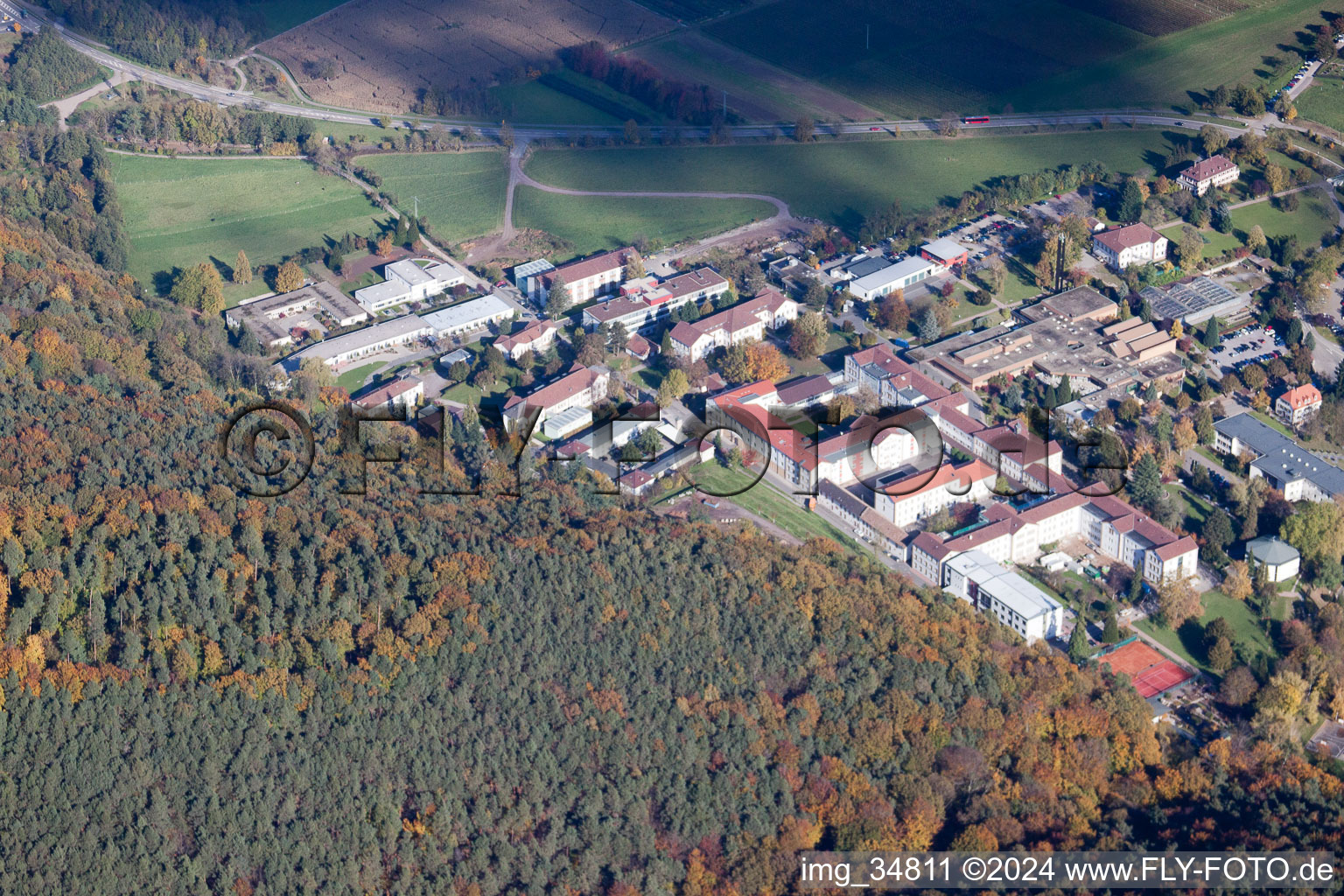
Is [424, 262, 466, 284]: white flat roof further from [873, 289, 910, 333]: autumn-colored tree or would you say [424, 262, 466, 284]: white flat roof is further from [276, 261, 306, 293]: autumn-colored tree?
[873, 289, 910, 333]: autumn-colored tree

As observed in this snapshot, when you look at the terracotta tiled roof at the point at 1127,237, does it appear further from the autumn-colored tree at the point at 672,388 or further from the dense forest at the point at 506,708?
the dense forest at the point at 506,708

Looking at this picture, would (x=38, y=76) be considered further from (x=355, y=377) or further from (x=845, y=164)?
(x=845, y=164)

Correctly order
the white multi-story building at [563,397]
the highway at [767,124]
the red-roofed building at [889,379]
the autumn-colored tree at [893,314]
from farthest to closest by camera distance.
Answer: the highway at [767,124] → the autumn-colored tree at [893,314] → the red-roofed building at [889,379] → the white multi-story building at [563,397]

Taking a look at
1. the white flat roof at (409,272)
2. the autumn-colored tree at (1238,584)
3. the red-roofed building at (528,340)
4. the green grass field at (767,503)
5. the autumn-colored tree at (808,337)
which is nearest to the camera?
the autumn-colored tree at (1238,584)

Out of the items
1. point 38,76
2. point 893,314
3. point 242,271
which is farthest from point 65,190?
point 893,314

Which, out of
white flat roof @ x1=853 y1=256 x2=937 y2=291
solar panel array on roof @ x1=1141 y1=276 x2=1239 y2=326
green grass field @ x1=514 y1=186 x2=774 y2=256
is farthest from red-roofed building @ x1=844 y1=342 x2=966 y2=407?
green grass field @ x1=514 y1=186 x2=774 y2=256

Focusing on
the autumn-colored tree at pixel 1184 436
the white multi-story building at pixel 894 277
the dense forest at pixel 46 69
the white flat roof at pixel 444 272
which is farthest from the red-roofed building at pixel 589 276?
the dense forest at pixel 46 69

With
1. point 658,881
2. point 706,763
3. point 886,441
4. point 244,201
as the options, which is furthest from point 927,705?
point 244,201
